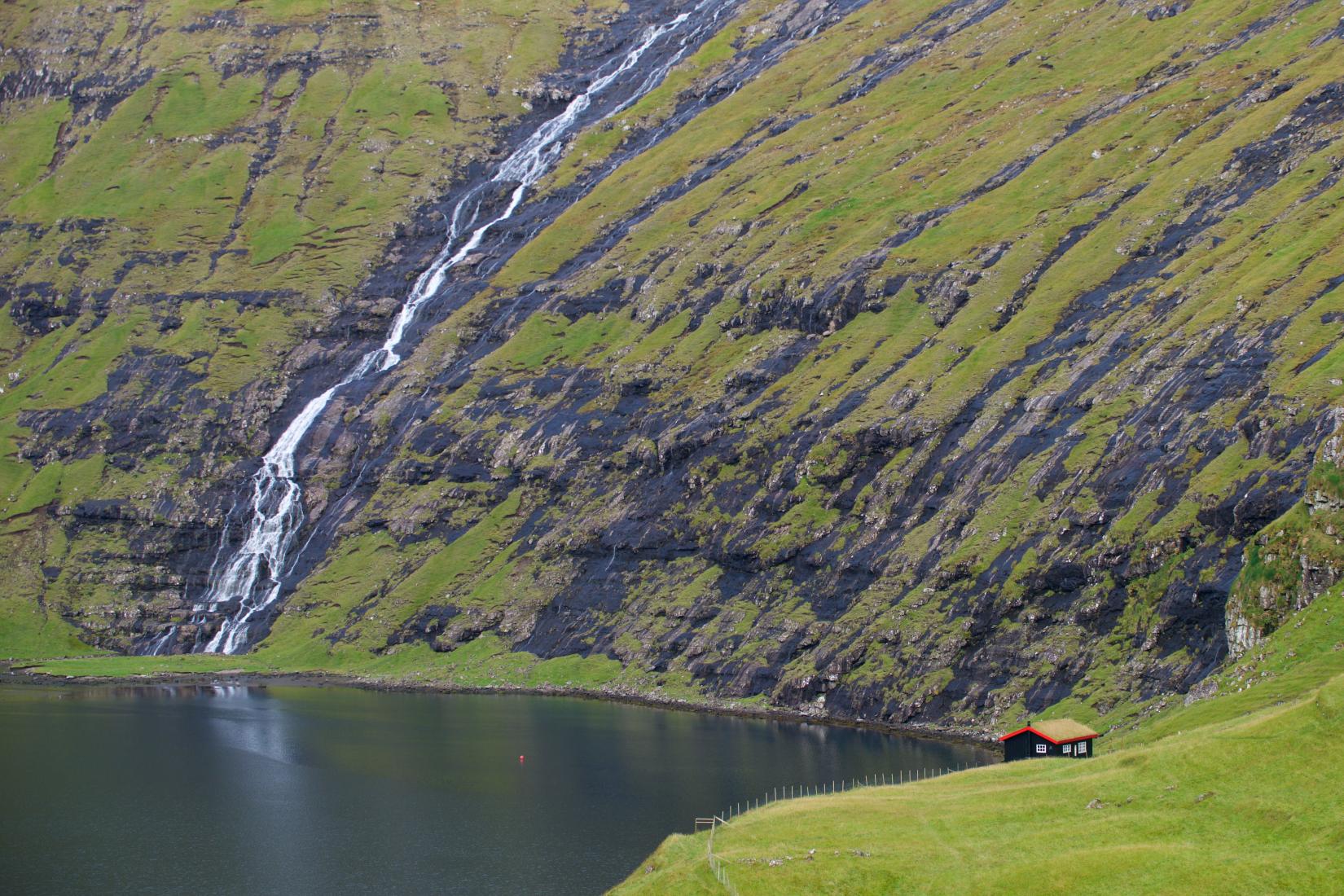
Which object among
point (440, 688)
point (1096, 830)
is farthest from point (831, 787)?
point (440, 688)

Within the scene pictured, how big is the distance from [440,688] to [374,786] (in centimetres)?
5517

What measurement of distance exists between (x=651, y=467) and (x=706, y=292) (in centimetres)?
3877

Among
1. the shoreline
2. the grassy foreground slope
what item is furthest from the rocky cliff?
the grassy foreground slope

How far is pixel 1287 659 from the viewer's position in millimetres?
78125

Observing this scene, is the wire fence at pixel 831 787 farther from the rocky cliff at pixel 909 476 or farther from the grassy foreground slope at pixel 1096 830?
the rocky cliff at pixel 909 476

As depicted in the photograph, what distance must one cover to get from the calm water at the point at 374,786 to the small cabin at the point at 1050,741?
45.7 ft

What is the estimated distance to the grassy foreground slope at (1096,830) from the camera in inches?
1945

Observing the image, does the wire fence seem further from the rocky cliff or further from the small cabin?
the rocky cliff

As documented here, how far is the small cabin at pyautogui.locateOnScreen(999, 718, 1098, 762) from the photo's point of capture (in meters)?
81.7

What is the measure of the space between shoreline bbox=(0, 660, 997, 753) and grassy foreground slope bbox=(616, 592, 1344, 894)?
1921 inches

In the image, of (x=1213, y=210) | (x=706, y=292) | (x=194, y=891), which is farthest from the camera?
(x=706, y=292)

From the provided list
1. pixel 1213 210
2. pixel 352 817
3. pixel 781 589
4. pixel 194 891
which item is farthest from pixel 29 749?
pixel 1213 210

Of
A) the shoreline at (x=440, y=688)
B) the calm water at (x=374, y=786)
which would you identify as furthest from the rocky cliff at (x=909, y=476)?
the calm water at (x=374, y=786)

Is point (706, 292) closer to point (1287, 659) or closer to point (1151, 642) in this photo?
point (1151, 642)
